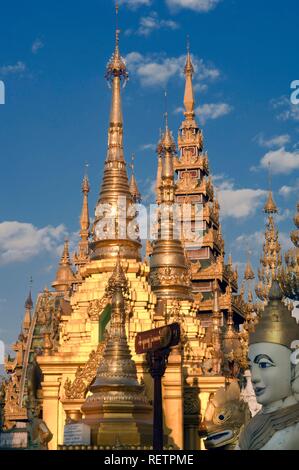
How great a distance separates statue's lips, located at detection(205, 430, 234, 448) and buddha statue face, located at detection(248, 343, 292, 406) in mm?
1946

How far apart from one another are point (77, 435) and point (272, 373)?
12040mm

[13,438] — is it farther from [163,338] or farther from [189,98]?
[189,98]

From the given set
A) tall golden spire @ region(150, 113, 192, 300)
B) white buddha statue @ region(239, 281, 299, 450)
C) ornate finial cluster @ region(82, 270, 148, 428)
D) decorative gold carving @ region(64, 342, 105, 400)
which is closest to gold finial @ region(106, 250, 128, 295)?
ornate finial cluster @ region(82, 270, 148, 428)

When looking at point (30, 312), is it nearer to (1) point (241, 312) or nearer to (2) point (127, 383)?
(1) point (241, 312)

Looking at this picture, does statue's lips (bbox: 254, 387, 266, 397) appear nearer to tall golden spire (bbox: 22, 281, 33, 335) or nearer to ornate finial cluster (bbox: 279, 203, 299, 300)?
ornate finial cluster (bbox: 279, 203, 299, 300)

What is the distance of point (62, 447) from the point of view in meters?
26.1

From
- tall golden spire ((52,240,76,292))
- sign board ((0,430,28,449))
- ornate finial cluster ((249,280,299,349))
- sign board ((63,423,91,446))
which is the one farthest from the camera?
tall golden spire ((52,240,76,292))

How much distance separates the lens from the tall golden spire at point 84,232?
55188 millimetres

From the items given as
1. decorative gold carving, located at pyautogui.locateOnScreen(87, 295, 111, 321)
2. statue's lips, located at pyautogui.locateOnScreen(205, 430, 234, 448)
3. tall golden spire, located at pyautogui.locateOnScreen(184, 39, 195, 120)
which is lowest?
statue's lips, located at pyautogui.locateOnScreen(205, 430, 234, 448)

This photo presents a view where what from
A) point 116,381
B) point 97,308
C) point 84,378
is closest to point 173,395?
point 84,378

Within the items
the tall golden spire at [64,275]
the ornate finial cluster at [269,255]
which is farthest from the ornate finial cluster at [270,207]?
the tall golden spire at [64,275]

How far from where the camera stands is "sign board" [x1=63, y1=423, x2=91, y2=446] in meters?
26.3
